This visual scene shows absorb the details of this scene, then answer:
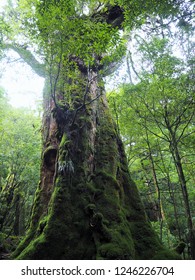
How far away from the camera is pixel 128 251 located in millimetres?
4125

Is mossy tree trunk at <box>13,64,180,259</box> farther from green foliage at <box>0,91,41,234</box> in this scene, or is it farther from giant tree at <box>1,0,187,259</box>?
green foliage at <box>0,91,41,234</box>

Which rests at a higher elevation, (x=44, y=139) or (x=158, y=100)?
(x=158, y=100)

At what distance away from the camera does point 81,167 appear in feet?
17.9

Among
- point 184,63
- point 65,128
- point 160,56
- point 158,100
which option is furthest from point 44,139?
point 184,63

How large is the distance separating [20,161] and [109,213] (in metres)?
5.56

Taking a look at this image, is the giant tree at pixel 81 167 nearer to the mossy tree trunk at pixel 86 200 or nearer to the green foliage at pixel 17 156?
the mossy tree trunk at pixel 86 200

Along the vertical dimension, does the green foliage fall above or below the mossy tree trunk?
above

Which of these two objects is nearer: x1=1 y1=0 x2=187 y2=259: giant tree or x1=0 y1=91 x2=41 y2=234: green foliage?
x1=1 y1=0 x2=187 y2=259: giant tree

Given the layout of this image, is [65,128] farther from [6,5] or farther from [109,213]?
[6,5]

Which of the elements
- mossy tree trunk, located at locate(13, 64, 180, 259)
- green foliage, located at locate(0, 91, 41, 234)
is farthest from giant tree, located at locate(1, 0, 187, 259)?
green foliage, located at locate(0, 91, 41, 234)

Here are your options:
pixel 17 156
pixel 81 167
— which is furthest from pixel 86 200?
pixel 17 156

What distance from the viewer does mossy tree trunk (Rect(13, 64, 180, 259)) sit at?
4262mm

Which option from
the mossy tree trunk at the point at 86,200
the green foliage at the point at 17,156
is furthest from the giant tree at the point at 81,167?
the green foliage at the point at 17,156

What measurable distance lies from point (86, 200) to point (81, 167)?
33.6 inches
